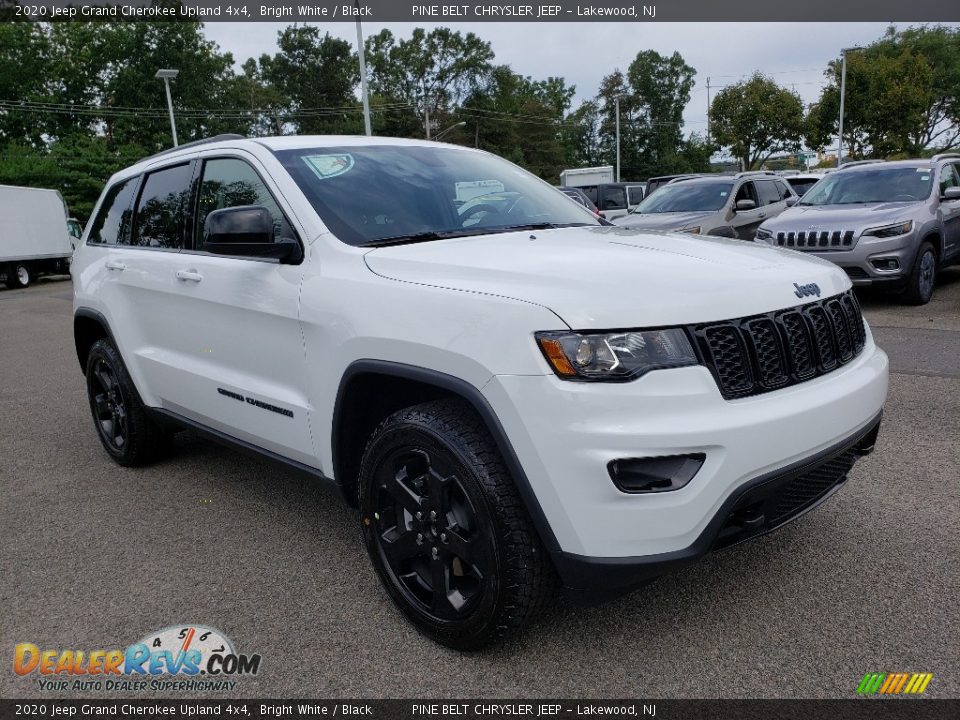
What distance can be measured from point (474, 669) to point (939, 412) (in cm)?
390

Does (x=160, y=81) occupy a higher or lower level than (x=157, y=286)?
higher

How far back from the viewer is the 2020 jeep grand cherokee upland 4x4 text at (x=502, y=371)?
2146 mm

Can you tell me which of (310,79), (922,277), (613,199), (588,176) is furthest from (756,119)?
(922,277)

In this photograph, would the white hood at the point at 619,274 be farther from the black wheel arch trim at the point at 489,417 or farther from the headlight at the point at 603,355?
the black wheel arch trim at the point at 489,417

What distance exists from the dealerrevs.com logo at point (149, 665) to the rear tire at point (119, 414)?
1806 millimetres

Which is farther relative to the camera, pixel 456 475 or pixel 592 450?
pixel 456 475

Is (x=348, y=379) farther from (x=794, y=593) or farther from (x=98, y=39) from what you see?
(x=98, y=39)

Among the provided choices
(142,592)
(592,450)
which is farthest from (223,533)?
(592,450)

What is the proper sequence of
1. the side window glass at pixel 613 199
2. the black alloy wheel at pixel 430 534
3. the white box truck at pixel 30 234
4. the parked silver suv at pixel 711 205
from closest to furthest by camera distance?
the black alloy wheel at pixel 430 534 → the parked silver suv at pixel 711 205 → the white box truck at pixel 30 234 → the side window glass at pixel 613 199

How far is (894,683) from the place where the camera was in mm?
2342

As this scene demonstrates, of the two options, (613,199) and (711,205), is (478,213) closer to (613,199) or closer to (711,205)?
(711,205)

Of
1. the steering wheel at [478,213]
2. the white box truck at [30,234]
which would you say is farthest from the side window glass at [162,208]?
the white box truck at [30,234]

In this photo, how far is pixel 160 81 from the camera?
54.0 meters

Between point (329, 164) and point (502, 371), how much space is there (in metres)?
1.60
